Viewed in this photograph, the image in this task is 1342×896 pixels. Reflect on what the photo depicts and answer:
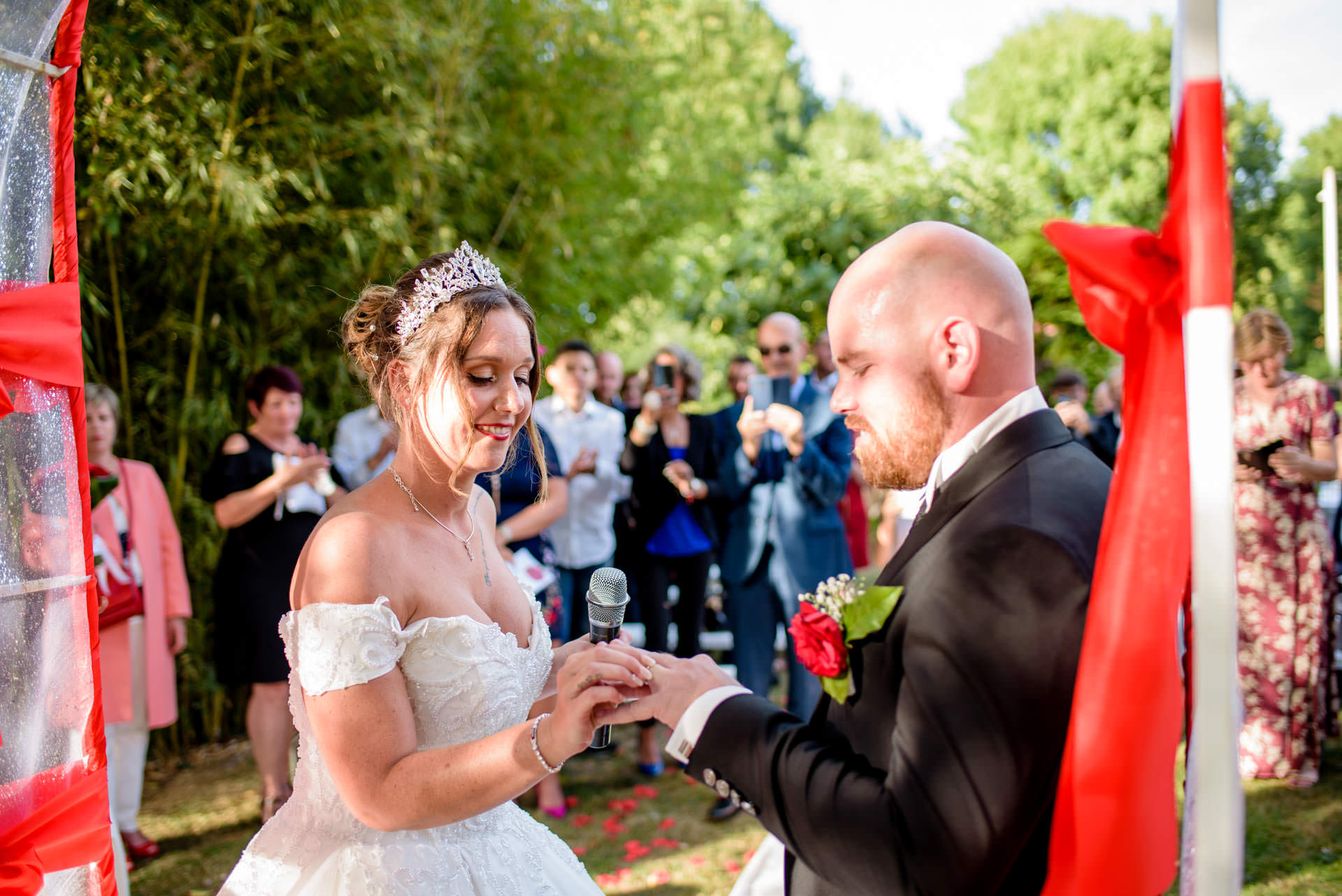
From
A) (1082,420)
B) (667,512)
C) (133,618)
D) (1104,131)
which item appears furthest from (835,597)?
(1104,131)

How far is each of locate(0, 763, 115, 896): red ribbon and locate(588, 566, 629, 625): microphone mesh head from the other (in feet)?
3.41

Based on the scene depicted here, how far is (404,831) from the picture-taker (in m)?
1.86

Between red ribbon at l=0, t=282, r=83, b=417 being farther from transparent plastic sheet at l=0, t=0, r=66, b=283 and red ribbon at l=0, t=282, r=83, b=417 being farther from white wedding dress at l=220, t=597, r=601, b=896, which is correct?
white wedding dress at l=220, t=597, r=601, b=896

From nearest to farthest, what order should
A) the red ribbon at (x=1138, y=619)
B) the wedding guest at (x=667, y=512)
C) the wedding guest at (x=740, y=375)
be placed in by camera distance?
the red ribbon at (x=1138, y=619), the wedding guest at (x=667, y=512), the wedding guest at (x=740, y=375)

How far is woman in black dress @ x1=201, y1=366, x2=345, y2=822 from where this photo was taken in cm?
435

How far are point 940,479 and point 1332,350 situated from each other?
15862 millimetres

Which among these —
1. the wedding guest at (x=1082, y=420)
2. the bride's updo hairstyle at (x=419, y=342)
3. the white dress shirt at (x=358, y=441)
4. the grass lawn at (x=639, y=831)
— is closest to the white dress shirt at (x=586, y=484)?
the white dress shirt at (x=358, y=441)

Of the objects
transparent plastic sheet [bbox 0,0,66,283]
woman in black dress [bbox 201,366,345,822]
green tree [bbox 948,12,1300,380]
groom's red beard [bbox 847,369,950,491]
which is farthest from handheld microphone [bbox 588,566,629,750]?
green tree [bbox 948,12,1300,380]

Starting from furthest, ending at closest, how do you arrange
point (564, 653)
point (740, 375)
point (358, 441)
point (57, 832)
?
point (740, 375) → point (358, 441) → point (564, 653) → point (57, 832)

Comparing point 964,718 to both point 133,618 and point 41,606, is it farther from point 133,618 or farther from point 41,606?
point 133,618

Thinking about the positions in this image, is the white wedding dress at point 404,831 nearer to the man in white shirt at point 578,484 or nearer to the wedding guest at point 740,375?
the man in white shirt at point 578,484

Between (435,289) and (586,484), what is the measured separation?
137 inches

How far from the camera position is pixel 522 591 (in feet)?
7.46

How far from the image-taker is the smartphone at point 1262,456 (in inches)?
183
